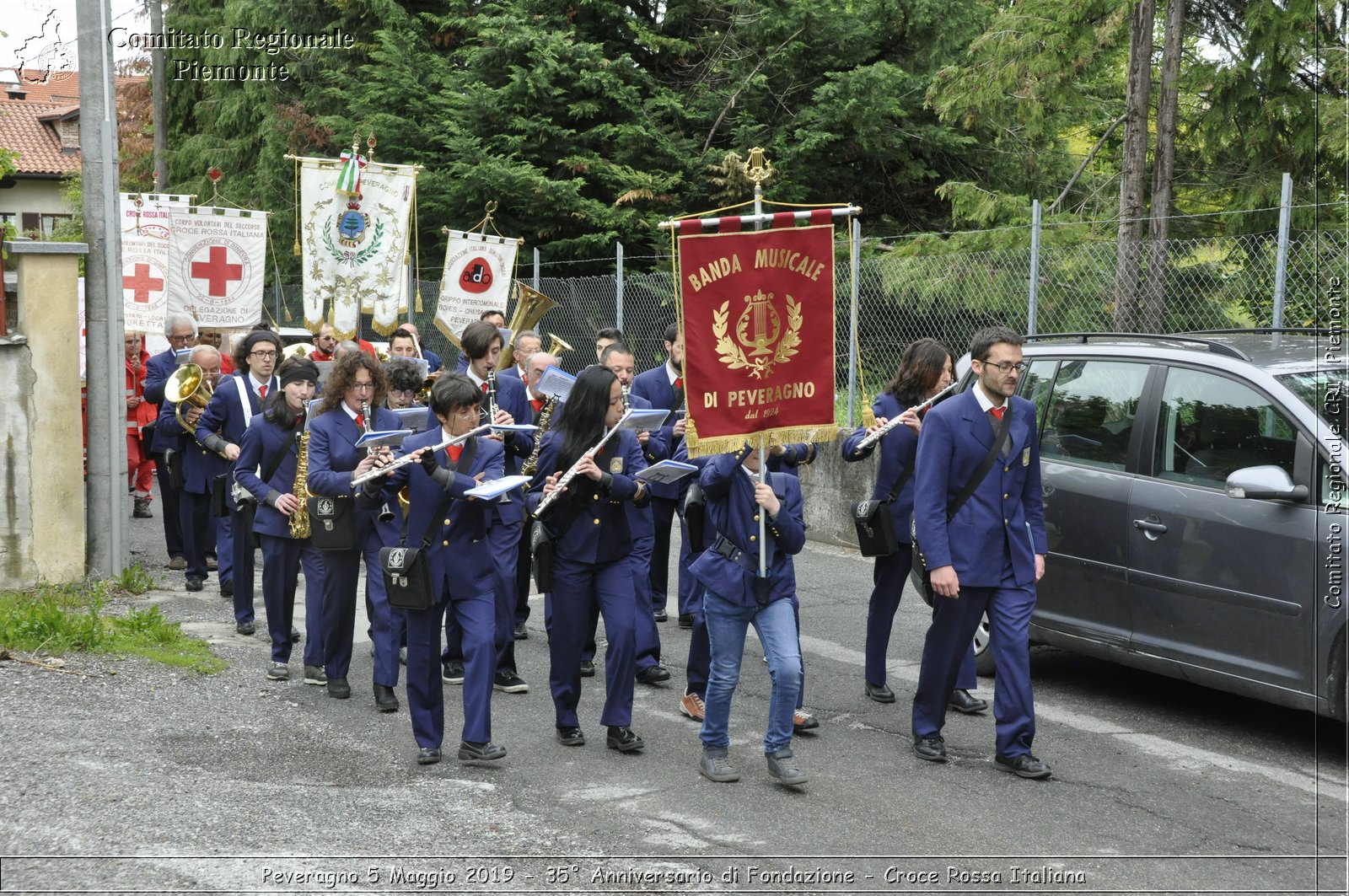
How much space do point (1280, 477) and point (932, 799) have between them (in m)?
2.00

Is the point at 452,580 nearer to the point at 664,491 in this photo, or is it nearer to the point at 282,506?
the point at 282,506

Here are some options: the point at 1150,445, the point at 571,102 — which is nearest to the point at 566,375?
the point at 1150,445

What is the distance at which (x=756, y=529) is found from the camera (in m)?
5.64

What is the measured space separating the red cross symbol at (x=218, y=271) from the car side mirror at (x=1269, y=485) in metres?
9.92

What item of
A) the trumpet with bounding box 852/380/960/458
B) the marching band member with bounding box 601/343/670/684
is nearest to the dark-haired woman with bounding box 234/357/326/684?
the marching band member with bounding box 601/343/670/684

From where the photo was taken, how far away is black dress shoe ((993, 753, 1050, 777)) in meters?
5.72

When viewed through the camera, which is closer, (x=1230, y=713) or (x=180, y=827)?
(x=180, y=827)

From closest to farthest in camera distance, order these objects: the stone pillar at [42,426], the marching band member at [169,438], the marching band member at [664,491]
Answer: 1. the marching band member at [664,491]
2. the stone pillar at [42,426]
3. the marching band member at [169,438]

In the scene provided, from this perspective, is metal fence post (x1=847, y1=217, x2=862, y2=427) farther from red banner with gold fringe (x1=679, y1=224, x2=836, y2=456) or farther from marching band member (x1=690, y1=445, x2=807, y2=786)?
marching band member (x1=690, y1=445, x2=807, y2=786)

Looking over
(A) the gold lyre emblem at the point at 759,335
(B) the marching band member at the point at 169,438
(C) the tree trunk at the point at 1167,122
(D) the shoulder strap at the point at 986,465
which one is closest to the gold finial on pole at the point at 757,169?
(A) the gold lyre emblem at the point at 759,335

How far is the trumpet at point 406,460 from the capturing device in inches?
233

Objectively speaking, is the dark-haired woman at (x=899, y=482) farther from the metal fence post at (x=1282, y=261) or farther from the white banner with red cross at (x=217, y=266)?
the white banner with red cross at (x=217, y=266)

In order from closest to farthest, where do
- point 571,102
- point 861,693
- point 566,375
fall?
point 861,693, point 566,375, point 571,102

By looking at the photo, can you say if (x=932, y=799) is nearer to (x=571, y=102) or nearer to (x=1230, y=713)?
(x=1230, y=713)
